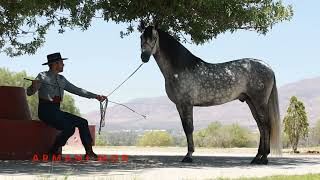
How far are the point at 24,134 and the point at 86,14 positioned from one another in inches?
168

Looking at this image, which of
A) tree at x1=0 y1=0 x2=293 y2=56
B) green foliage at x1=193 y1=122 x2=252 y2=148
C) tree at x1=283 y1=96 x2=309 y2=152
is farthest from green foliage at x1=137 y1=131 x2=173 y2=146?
tree at x1=0 y1=0 x2=293 y2=56


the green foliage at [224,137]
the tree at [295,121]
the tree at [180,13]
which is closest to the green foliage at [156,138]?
the green foliage at [224,137]

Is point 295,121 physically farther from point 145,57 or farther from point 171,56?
point 145,57

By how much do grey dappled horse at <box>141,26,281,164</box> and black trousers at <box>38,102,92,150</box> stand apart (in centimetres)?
189

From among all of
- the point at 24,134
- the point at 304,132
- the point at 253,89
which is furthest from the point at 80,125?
the point at 304,132

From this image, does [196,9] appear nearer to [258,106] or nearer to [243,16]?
[243,16]

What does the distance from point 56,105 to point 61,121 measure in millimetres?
354

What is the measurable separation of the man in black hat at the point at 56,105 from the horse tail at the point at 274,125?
12.1 ft

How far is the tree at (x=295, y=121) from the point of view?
26.4 meters

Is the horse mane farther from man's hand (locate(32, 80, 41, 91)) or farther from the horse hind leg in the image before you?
man's hand (locate(32, 80, 41, 91))

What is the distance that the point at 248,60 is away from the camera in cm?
1306

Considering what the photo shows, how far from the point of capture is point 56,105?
12.4 m

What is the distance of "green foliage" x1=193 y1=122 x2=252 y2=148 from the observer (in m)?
51.6

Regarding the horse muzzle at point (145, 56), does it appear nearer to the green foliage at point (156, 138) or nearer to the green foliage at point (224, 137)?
the green foliage at point (224, 137)
